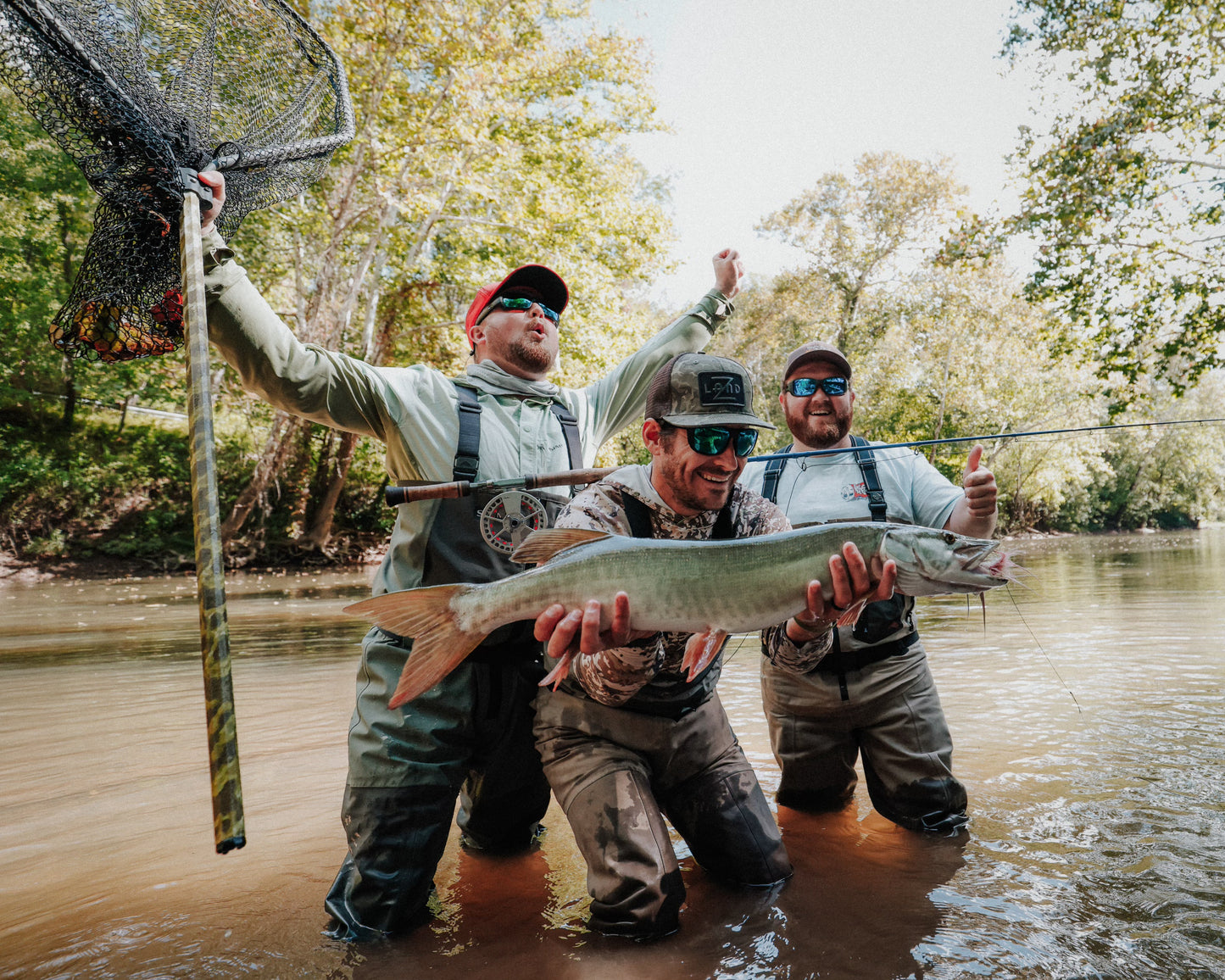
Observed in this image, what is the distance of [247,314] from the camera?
10.5 ft

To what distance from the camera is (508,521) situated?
360 cm

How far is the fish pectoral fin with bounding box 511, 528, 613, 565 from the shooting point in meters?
3.04

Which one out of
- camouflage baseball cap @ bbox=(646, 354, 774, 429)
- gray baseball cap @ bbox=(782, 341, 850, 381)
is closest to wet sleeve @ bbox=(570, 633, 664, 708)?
camouflage baseball cap @ bbox=(646, 354, 774, 429)

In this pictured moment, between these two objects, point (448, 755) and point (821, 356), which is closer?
point (448, 755)

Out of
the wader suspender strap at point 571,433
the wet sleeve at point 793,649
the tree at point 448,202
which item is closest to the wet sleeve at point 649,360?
the wader suspender strap at point 571,433

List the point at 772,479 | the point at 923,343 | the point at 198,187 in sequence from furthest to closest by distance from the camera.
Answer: the point at 923,343, the point at 772,479, the point at 198,187

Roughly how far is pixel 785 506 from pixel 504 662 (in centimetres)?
194

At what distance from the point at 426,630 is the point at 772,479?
100 inches

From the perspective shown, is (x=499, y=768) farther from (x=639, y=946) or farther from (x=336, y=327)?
(x=336, y=327)

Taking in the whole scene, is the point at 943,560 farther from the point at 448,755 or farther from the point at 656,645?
the point at 448,755

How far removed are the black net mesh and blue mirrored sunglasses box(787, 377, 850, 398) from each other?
9.67ft

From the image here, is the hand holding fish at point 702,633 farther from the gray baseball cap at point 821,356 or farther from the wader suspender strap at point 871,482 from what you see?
the gray baseball cap at point 821,356

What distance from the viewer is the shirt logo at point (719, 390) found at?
3385mm

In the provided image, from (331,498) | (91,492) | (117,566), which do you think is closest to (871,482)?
(331,498)
